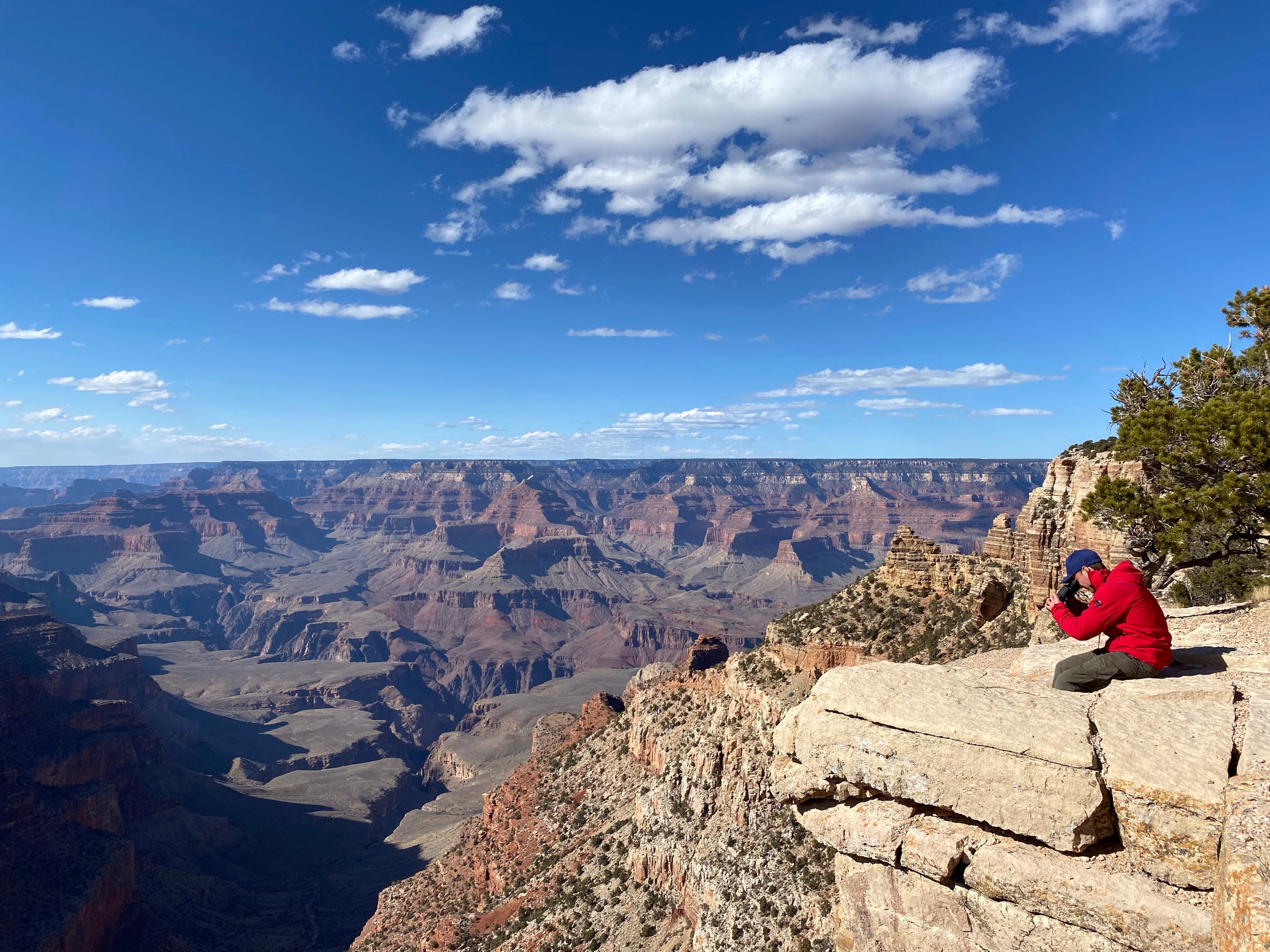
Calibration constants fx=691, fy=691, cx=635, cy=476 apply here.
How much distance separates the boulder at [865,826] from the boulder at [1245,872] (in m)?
3.25

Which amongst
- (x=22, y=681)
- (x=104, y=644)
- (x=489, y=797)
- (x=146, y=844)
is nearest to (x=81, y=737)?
(x=22, y=681)

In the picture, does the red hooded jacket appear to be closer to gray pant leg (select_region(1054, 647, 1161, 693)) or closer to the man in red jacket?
the man in red jacket

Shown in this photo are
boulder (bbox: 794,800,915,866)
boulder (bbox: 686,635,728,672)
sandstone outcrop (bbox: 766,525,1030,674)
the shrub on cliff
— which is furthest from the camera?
boulder (bbox: 686,635,728,672)

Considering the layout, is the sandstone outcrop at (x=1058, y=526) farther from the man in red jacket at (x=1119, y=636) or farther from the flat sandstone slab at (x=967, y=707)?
the flat sandstone slab at (x=967, y=707)

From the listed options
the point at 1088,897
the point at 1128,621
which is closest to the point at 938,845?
the point at 1088,897

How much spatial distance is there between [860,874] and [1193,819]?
4.21 metres

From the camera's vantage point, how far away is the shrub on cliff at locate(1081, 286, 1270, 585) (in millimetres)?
16047

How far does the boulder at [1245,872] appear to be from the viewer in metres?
6.17

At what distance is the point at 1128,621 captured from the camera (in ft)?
32.7

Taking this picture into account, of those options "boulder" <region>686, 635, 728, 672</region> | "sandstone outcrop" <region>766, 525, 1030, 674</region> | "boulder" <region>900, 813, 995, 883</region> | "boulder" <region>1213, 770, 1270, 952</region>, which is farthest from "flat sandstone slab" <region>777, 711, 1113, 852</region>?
"boulder" <region>686, 635, 728, 672</region>

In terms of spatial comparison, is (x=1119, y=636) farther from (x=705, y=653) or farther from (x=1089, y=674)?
(x=705, y=653)

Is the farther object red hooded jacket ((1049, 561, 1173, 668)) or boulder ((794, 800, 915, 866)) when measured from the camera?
red hooded jacket ((1049, 561, 1173, 668))

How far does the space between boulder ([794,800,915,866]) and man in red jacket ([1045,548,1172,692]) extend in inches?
118

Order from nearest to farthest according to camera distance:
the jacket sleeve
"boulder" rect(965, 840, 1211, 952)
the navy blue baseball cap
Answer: "boulder" rect(965, 840, 1211, 952)
the jacket sleeve
the navy blue baseball cap
